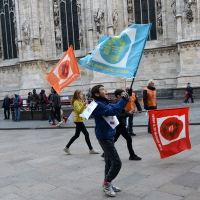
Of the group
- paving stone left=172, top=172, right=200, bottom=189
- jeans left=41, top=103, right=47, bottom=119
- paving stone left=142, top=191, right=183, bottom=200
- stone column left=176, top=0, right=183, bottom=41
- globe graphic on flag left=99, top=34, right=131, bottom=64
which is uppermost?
stone column left=176, top=0, right=183, bottom=41

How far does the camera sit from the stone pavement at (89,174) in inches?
159

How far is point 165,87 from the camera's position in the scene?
2116 cm

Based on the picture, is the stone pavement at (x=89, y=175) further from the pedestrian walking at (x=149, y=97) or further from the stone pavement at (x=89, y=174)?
the pedestrian walking at (x=149, y=97)

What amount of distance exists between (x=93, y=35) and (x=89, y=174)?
1864cm

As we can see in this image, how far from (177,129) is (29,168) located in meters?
3.33

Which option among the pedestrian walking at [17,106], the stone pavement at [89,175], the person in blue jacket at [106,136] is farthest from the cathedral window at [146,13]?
the person in blue jacket at [106,136]

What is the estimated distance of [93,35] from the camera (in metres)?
22.4

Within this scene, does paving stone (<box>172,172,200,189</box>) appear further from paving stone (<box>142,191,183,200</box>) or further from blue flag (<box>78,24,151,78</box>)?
blue flag (<box>78,24,151,78</box>)

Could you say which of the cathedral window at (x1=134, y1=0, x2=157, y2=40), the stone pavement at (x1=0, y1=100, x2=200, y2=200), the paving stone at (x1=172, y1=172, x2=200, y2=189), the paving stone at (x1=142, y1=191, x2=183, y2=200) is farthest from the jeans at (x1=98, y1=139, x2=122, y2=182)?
the cathedral window at (x1=134, y1=0, x2=157, y2=40)

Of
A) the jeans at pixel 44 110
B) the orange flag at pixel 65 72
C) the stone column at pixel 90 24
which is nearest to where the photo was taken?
the orange flag at pixel 65 72

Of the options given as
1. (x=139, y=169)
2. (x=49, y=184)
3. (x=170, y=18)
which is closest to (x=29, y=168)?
(x=49, y=184)

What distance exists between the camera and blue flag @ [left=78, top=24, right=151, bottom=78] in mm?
5012

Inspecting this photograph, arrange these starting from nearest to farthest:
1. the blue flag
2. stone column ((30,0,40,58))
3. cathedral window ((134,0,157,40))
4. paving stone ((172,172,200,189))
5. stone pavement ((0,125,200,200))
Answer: stone pavement ((0,125,200,200))
paving stone ((172,172,200,189))
the blue flag
cathedral window ((134,0,157,40))
stone column ((30,0,40,58))

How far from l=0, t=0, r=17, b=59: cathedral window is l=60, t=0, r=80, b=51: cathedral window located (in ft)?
18.8
